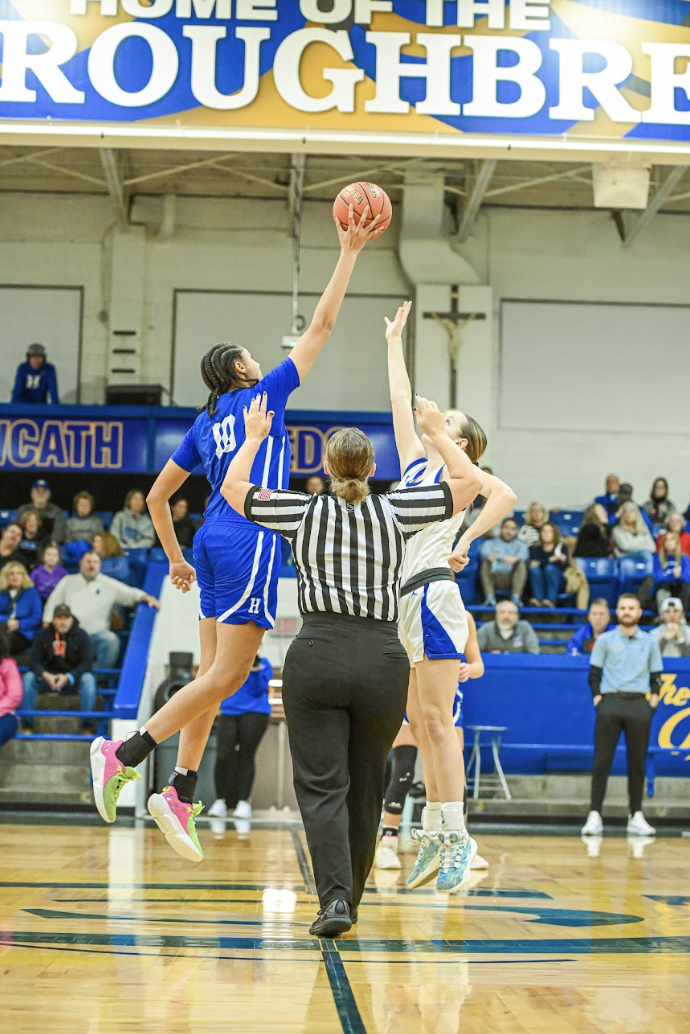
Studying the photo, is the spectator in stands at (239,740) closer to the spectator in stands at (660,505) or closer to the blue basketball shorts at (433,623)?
the blue basketball shorts at (433,623)

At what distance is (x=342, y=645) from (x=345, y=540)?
1.08ft

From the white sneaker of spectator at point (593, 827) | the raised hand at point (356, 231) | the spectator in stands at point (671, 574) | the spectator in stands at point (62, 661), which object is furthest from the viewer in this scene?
the spectator in stands at point (671, 574)

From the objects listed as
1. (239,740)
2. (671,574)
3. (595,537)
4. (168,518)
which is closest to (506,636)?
(239,740)

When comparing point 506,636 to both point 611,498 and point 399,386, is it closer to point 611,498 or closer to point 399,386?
point 611,498

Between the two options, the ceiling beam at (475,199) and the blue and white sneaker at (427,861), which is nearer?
the blue and white sneaker at (427,861)

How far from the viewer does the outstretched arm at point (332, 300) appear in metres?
4.27

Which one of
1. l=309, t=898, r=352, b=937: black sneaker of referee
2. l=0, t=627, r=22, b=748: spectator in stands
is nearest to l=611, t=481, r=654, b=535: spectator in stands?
l=0, t=627, r=22, b=748: spectator in stands

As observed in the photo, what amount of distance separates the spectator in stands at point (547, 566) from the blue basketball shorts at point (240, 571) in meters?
9.55

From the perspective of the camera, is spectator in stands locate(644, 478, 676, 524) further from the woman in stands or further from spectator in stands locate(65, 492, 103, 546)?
the woman in stands

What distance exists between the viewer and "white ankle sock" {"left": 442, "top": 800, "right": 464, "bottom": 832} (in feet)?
15.5

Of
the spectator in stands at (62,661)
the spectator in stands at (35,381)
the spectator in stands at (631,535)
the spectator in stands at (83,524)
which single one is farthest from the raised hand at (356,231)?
the spectator in stands at (35,381)

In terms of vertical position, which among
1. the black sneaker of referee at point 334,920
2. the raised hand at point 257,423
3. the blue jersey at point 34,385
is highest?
the blue jersey at point 34,385

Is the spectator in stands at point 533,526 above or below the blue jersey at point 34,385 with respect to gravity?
below

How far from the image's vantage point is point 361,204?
452 cm
